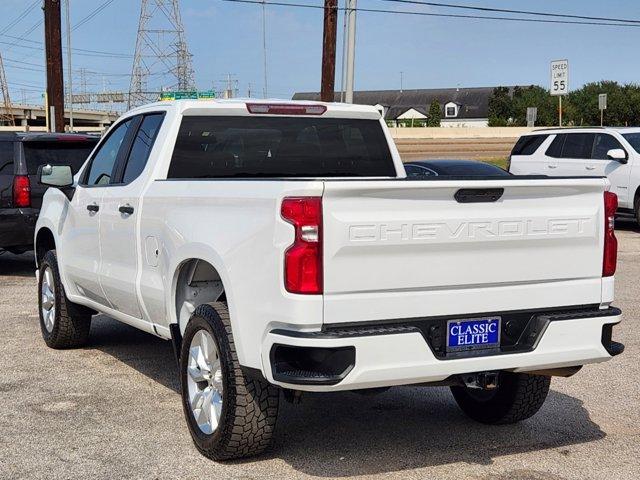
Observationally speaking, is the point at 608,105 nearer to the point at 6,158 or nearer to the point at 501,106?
the point at 501,106

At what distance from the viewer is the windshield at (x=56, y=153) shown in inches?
491

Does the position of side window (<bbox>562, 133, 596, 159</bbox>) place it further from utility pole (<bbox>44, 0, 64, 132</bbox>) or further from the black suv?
utility pole (<bbox>44, 0, 64, 132</bbox>)

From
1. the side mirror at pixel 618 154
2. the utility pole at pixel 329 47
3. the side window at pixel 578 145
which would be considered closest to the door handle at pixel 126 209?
the side mirror at pixel 618 154

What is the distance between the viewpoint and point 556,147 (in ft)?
64.5

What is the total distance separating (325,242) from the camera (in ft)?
14.5

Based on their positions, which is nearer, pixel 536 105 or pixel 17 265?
pixel 17 265

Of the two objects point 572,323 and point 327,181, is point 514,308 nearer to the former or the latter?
point 572,323

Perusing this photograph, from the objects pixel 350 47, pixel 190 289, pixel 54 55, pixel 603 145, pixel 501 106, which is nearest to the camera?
pixel 190 289

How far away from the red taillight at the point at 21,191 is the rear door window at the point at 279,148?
6639 mm

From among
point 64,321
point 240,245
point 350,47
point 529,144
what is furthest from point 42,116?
point 240,245

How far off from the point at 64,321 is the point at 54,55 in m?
22.6

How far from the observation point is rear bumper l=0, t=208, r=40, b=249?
12.3 meters

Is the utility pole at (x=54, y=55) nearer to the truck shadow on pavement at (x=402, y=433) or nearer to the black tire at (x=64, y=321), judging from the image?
the black tire at (x=64, y=321)

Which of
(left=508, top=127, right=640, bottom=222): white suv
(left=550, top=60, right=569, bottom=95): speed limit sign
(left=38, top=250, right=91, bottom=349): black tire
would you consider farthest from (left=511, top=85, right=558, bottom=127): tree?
(left=38, top=250, right=91, bottom=349): black tire
